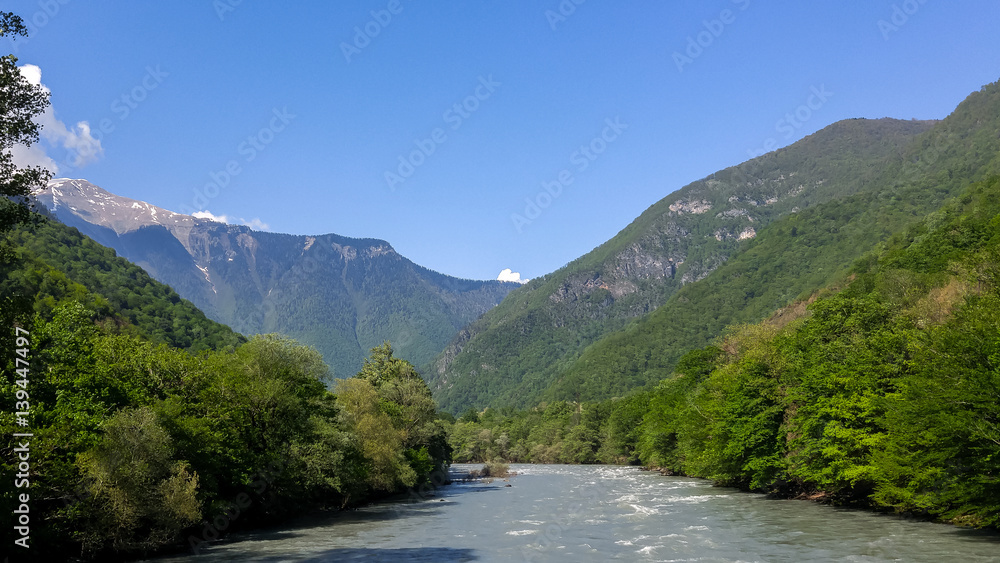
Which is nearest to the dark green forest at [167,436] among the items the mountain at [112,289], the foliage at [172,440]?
the foliage at [172,440]

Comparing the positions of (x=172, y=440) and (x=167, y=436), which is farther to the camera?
A: (x=172, y=440)

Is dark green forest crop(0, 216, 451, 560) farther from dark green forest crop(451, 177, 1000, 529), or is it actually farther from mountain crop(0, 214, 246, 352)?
dark green forest crop(451, 177, 1000, 529)

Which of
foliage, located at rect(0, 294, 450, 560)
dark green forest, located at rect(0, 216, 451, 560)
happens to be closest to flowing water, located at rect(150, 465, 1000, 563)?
foliage, located at rect(0, 294, 450, 560)

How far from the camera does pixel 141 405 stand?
38.8 m

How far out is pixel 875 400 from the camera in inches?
1850

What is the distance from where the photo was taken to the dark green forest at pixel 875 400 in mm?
35906

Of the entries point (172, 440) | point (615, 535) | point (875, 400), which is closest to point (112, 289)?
point (172, 440)

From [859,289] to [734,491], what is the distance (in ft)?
151

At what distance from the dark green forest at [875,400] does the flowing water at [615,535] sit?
3.02 metres

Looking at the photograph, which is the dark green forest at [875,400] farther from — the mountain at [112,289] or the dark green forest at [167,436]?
the mountain at [112,289]

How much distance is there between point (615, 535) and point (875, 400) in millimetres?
20986

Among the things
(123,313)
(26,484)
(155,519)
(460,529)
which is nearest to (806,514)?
(460,529)

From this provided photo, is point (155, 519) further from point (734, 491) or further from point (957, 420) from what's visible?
point (734, 491)

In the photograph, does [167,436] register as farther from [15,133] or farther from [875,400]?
[875,400]
